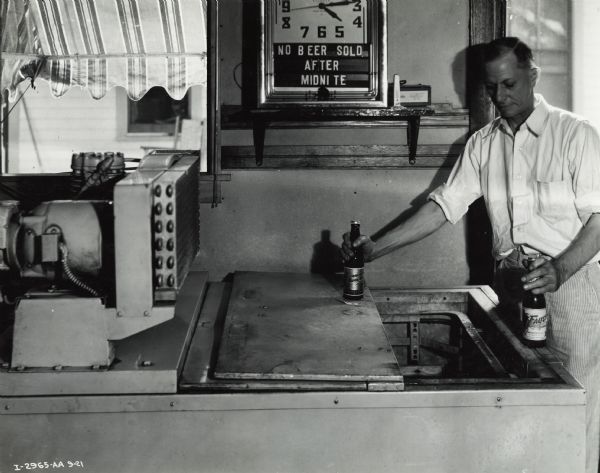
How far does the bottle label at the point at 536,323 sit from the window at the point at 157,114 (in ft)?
26.6

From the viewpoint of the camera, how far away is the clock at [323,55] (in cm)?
336

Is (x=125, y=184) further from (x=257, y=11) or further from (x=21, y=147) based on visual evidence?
(x=21, y=147)

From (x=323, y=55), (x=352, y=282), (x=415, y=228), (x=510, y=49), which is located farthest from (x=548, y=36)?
(x=352, y=282)

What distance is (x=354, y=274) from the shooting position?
9.39ft

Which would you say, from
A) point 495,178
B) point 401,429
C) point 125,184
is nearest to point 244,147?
point 495,178

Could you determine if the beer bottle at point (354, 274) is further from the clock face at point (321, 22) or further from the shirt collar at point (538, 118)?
the clock face at point (321, 22)

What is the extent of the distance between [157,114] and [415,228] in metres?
7.91

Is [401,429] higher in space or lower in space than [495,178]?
lower

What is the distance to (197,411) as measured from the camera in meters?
2.04

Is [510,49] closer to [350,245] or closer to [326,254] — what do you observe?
[350,245]

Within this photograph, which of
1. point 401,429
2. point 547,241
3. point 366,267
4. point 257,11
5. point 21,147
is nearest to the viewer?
point 401,429

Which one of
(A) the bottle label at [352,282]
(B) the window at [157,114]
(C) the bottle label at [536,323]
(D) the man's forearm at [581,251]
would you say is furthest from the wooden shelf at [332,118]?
(B) the window at [157,114]

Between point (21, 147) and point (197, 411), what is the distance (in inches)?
321

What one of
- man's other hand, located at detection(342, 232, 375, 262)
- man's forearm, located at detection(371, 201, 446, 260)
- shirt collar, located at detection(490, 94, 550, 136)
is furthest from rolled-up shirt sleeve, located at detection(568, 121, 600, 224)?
man's other hand, located at detection(342, 232, 375, 262)
